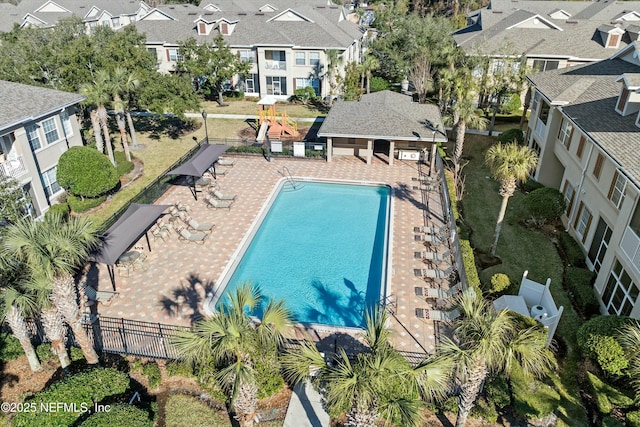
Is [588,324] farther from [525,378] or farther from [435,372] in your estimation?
[435,372]

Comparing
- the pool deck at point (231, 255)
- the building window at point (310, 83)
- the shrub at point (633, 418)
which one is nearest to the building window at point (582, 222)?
the pool deck at point (231, 255)

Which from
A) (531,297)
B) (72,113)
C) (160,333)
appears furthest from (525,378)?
(72,113)

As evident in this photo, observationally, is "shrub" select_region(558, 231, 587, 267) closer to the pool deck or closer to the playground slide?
the pool deck

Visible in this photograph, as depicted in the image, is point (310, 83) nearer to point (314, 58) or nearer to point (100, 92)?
point (314, 58)

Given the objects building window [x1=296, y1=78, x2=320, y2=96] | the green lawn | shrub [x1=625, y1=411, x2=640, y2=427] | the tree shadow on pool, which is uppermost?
building window [x1=296, y1=78, x2=320, y2=96]

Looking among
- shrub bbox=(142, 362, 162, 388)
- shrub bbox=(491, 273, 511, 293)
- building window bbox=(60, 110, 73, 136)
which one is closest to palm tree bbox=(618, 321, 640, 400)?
shrub bbox=(491, 273, 511, 293)
